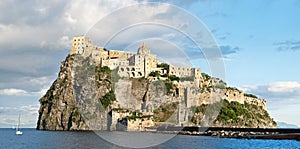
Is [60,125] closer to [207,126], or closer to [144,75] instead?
[144,75]

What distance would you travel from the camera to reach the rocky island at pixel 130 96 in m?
99.6

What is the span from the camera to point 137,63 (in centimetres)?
11531

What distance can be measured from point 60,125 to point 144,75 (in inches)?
1057

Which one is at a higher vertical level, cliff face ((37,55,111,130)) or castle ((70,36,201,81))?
castle ((70,36,201,81))

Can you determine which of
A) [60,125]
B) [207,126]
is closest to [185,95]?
[207,126]

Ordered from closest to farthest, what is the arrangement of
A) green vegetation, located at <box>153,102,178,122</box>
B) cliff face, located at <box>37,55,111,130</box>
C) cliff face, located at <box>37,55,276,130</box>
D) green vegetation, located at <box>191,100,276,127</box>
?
green vegetation, located at <box>153,102,178,122</box> → cliff face, located at <box>37,55,276,130</box> → cliff face, located at <box>37,55,111,130</box> → green vegetation, located at <box>191,100,276,127</box>

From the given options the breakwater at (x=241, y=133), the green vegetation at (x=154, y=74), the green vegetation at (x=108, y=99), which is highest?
the green vegetation at (x=154, y=74)

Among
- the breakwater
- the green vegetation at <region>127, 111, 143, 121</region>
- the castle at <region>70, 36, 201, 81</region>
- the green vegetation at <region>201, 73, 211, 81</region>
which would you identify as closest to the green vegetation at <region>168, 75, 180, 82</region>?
the castle at <region>70, 36, 201, 81</region>

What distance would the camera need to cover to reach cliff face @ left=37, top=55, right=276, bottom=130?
329 feet

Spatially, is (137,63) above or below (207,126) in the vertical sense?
above

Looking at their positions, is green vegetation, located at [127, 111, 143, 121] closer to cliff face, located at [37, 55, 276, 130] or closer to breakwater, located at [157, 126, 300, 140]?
cliff face, located at [37, 55, 276, 130]

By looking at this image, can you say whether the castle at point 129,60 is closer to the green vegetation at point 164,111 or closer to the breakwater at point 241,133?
the green vegetation at point 164,111

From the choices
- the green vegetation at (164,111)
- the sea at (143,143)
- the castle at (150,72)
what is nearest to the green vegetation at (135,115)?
the castle at (150,72)

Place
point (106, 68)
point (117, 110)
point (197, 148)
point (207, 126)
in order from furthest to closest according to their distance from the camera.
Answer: point (106, 68) → point (207, 126) → point (117, 110) → point (197, 148)
